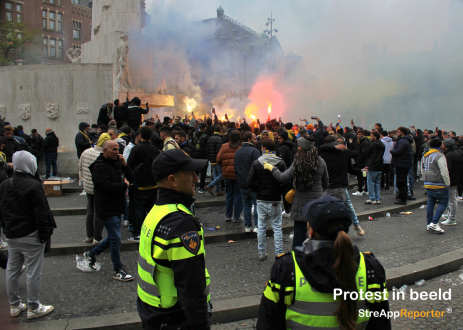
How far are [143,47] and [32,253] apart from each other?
17.6 metres

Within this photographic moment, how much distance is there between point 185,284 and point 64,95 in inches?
477

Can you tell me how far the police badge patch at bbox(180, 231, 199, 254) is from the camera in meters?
1.68

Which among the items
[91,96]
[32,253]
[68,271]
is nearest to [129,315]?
[32,253]

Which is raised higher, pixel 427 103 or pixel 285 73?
pixel 285 73

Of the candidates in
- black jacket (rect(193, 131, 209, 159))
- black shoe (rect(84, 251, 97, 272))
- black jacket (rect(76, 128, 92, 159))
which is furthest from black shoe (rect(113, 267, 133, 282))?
black jacket (rect(193, 131, 209, 159))

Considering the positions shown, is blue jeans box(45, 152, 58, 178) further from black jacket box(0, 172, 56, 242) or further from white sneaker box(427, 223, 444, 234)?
white sneaker box(427, 223, 444, 234)

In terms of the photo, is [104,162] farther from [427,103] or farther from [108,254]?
[427,103]

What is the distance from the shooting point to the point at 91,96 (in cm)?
1183

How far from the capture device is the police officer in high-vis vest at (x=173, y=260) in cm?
165

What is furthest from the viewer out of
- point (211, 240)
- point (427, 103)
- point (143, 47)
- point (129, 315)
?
point (427, 103)

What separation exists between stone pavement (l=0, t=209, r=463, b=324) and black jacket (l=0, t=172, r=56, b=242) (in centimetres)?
92

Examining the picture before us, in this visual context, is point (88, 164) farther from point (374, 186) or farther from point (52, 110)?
point (52, 110)

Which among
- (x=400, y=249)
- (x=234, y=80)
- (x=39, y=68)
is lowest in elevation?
(x=400, y=249)

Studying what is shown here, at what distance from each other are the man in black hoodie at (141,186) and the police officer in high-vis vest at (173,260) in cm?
375
